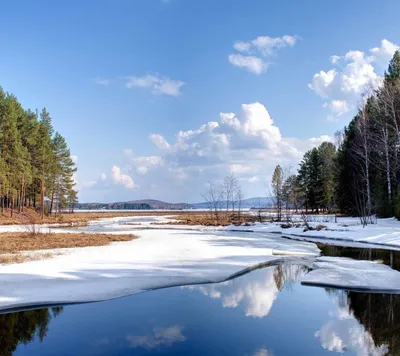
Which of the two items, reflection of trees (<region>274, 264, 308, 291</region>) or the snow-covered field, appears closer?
the snow-covered field

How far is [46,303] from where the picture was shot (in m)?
8.10

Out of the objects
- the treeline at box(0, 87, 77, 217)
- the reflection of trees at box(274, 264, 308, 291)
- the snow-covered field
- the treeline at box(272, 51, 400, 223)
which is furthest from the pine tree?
the treeline at box(0, 87, 77, 217)

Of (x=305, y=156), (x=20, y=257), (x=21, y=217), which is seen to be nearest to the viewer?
(x=20, y=257)

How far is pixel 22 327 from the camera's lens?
6.91 metres

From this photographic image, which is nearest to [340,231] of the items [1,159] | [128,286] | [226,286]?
[226,286]

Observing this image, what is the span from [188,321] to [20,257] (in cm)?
917

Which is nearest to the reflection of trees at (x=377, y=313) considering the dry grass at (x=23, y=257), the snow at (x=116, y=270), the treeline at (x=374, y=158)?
the snow at (x=116, y=270)

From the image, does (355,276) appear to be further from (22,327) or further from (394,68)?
(394,68)

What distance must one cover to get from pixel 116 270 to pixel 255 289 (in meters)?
4.83

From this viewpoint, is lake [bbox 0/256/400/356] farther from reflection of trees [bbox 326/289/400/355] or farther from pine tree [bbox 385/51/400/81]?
pine tree [bbox 385/51/400/81]

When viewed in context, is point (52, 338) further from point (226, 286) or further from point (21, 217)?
point (21, 217)

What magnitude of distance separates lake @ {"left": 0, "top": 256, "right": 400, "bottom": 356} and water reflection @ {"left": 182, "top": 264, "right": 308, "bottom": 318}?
0.09 feet

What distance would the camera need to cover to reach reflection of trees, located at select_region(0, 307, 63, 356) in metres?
6.26

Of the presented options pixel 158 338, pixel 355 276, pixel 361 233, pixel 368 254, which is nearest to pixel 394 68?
pixel 361 233
